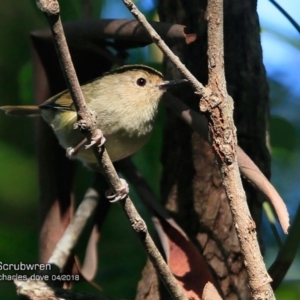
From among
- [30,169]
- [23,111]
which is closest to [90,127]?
[23,111]

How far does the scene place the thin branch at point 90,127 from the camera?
1.35m

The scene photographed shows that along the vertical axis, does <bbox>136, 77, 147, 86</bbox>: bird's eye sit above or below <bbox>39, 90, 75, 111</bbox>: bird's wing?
above

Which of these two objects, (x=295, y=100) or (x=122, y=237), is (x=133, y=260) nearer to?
(x=122, y=237)

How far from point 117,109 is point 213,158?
472mm

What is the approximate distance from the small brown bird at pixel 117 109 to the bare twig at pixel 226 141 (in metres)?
0.85

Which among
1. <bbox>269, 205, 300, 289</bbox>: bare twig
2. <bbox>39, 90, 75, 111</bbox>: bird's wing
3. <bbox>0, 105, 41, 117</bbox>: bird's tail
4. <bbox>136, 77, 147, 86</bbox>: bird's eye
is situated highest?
<bbox>136, 77, 147, 86</bbox>: bird's eye

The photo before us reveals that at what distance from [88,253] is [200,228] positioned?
506 mm

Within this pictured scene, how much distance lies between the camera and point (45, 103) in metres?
2.60

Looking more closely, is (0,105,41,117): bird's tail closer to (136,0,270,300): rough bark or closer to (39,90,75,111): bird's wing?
(39,90,75,111): bird's wing

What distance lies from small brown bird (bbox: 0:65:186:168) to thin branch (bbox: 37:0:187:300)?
0.83 m

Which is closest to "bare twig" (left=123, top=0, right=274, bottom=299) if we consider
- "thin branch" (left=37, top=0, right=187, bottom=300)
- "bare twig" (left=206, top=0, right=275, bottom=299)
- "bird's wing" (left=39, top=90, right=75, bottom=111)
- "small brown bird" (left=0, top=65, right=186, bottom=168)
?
"bare twig" (left=206, top=0, right=275, bottom=299)

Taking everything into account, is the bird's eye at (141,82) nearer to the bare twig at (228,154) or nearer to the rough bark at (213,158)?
the rough bark at (213,158)

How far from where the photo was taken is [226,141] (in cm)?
162

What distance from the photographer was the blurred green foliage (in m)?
2.74
